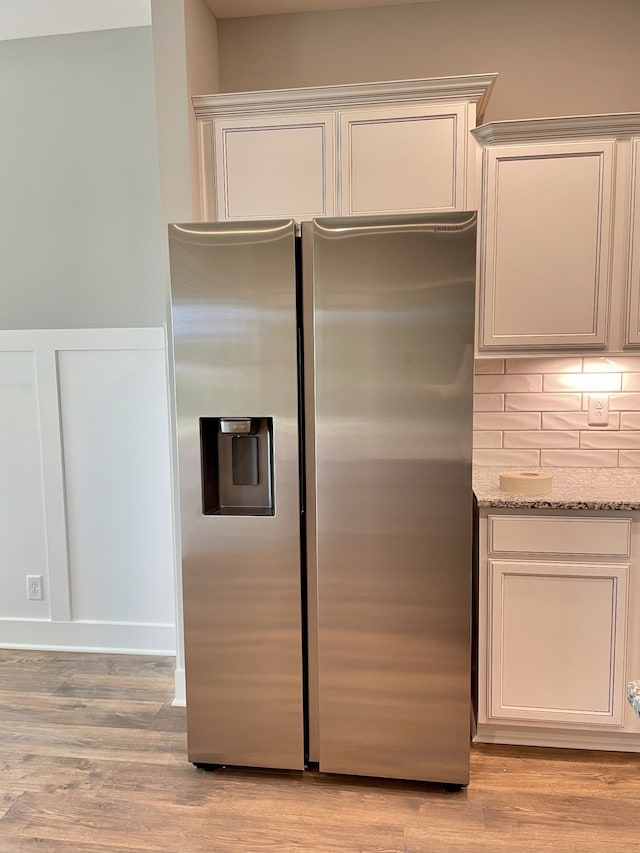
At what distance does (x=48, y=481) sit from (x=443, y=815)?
2.27 metres

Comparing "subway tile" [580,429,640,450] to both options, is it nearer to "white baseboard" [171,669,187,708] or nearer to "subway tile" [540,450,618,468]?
"subway tile" [540,450,618,468]

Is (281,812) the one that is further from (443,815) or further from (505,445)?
(505,445)

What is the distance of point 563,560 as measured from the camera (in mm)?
2027

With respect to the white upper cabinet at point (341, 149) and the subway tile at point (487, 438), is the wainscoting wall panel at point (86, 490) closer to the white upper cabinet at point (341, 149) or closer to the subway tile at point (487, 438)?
the white upper cabinet at point (341, 149)

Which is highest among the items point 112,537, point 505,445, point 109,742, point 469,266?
point 469,266

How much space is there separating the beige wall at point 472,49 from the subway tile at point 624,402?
1188 millimetres

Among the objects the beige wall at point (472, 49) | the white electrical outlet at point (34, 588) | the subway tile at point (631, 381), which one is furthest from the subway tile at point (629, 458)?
Result: the white electrical outlet at point (34, 588)

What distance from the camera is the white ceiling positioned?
7.95 ft

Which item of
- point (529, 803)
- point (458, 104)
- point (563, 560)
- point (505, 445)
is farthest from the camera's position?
point (505, 445)

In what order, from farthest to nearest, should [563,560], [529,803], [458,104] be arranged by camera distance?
[458,104] → [563,560] → [529,803]

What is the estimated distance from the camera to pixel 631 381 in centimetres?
248

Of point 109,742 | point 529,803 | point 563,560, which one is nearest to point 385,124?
point 563,560

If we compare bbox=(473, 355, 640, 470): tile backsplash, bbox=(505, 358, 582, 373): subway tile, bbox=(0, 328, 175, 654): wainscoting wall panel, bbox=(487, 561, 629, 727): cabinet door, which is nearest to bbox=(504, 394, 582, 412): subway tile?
bbox=(473, 355, 640, 470): tile backsplash

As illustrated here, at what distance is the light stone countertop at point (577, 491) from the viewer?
1.98 m
